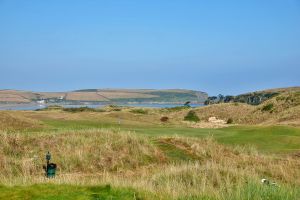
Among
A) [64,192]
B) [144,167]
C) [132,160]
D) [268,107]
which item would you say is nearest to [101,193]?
[64,192]

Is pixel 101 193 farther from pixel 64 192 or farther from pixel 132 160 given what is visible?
pixel 132 160

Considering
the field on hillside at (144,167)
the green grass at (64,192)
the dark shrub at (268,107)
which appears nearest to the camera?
the green grass at (64,192)

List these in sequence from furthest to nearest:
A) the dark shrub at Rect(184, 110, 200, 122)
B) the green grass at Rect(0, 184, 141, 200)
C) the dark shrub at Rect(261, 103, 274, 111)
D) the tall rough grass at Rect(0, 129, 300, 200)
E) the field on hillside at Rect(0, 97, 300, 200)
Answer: the dark shrub at Rect(184, 110, 200, 122) → the dark shrub at Rect(261, 103, 274, 111) → the tall rough grass at Rect(0, 129, 300, 200) → the field on hillside at Rect(0, 97, 300, 200) → the green grass at Rect(0, 184, 141, 200)

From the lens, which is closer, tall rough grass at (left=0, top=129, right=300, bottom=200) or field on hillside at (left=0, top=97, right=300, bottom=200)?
field on hillside at (left=0, top=97, right=300, bottom=200)

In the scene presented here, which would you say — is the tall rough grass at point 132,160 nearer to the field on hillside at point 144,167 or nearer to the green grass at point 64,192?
the field on hillside at point 144,167

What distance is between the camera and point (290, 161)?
22984 millimetres

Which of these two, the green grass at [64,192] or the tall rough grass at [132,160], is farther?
the tall rough grass at [132,160]

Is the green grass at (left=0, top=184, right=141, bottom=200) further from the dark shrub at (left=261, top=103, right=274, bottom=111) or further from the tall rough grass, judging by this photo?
the dark shrub at (left=261, top=103, right=274, bottom=111)

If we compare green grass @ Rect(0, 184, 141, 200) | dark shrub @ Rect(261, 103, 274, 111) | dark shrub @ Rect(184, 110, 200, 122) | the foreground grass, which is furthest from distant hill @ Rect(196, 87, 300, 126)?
green grass @ Rect(0, 184, 141, 200)

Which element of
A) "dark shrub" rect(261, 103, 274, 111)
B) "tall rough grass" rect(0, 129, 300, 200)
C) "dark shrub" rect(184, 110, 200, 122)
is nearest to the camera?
"tall rough grass" rect(0, 129, 300, 200)

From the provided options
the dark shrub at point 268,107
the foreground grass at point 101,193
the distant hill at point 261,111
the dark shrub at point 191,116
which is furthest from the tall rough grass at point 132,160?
the dark shrub at point 268,107

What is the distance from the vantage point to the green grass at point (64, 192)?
428 inches

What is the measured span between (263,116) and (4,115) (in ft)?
155

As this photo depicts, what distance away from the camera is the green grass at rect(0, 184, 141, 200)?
10883 mm
